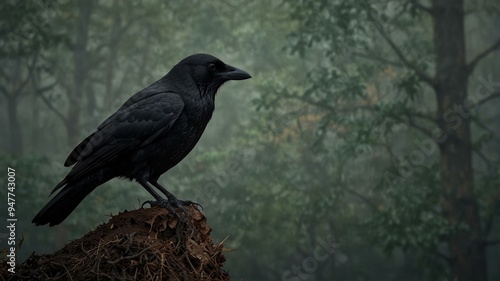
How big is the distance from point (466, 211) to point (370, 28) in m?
3.86

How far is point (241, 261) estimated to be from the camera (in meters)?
13.8

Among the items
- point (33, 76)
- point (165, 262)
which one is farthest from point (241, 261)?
point (165, 262)

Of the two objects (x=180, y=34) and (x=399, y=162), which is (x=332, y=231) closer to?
(x=399, y=162)

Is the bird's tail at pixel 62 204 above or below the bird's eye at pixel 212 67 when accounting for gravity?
below

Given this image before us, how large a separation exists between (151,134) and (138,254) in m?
1.24

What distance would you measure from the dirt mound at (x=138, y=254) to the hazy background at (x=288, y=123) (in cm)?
727

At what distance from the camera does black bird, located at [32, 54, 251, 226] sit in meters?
3.73

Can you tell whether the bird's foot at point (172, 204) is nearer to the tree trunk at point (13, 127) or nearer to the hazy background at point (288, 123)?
the hazy background at point (288, 123)

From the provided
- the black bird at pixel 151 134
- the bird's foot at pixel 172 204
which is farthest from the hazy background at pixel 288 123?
the bird's foot at pixel 172 204

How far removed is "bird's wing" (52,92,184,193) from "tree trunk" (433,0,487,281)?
25.6 ft

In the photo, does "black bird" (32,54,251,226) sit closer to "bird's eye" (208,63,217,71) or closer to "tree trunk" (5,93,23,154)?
"bird's eye" (208,63,217,71)

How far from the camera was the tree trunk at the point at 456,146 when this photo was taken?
1052 centimetres

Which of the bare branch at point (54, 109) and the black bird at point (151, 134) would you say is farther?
the bare branch at point (54, 109)

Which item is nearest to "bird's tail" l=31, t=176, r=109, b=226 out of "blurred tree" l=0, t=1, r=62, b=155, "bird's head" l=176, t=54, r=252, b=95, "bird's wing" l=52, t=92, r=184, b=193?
"bird's wing" l=52, t=92, r=184, b=193
